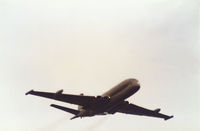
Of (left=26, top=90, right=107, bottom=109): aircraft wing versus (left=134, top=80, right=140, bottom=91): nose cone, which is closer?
(left=134, top=80, right=140, bottom=91): nose cone

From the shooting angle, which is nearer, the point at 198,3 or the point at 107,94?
the point at 198,3

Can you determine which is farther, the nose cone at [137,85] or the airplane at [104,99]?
the airplane at [104,99]

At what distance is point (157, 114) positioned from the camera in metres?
72.9

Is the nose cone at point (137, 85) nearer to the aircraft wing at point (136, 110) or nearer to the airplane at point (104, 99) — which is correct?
the airplane at point (104, 99)

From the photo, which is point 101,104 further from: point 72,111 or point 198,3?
point 198,3

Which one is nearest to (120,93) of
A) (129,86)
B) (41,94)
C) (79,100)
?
(129,86)

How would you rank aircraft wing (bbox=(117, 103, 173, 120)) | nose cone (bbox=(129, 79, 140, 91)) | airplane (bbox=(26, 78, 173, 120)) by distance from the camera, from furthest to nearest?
aircraft wing (bbox=(117, 103, 173, 120)) → airplane (bbox=(26, 78, 173, 120)) → nose cone (bbox=(129, 79, 140, 91))

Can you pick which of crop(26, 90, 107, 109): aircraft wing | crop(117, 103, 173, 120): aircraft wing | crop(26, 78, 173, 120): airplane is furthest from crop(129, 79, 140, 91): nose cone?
crop(117, 103, 173, 120): aircraft wing

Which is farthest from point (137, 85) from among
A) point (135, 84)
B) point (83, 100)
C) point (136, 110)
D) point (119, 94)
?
point (136, 110)

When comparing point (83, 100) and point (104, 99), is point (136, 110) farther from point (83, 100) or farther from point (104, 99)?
point (83, 100)

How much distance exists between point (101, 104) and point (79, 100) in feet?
11.7

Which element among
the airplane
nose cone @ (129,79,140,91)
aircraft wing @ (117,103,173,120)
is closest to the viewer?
nose cone @ (129,79,140,91)

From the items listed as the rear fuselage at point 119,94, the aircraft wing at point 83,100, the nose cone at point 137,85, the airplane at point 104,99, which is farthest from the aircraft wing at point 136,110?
the nose cone at point 137,85

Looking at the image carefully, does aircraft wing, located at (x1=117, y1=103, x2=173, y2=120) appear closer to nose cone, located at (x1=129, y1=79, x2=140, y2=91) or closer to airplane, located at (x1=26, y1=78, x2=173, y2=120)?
airplane, located at (x1=26, y1=78, x2=173, y2=120)
